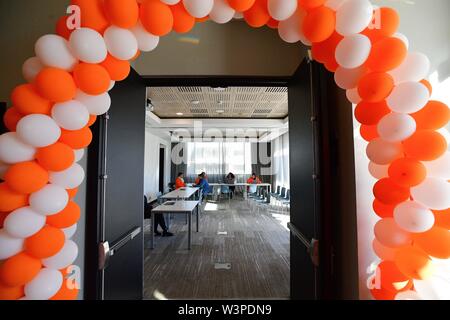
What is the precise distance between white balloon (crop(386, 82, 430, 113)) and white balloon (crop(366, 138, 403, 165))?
0.17 metres

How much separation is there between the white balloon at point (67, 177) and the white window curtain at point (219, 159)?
37.9ft

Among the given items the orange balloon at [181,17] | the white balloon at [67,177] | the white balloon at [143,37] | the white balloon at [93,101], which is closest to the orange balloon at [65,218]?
the white balloon at [67,177]

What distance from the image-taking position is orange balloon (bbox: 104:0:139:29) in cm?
110

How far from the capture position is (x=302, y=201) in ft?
6.41

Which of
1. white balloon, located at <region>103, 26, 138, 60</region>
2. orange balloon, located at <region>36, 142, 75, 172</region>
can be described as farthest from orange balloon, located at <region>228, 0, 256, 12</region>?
orange balloon, located at <region>36, 142, 75, 172</region>

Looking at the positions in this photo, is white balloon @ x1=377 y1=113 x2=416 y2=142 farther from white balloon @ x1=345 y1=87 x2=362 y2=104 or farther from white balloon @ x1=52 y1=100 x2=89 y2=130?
white balloon @ x1=52 y1=100 x2=89 y2=130

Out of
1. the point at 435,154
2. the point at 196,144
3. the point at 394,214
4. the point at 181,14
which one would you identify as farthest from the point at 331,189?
the point at 196,144

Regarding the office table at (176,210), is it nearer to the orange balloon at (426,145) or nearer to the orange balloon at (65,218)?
the orange balloon at (65,218)

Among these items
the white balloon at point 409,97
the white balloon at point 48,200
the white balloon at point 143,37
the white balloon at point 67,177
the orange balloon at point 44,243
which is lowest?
the orange balloon at point 44,243

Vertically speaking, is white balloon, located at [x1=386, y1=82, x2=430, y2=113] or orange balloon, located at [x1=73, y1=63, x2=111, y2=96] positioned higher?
orange balloon, located at [x1=73, y1=63, x2=111, y2=96]

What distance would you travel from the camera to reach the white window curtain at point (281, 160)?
977 cm

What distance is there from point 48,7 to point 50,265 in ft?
6.84

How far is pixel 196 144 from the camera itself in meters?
12.8

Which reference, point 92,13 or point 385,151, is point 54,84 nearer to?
point 92,13
